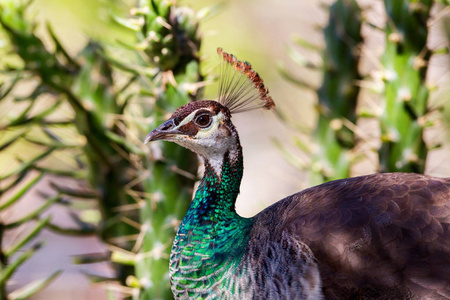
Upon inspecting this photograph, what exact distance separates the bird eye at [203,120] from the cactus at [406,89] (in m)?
0.91

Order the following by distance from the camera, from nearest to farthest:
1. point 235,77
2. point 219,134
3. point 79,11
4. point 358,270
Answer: point 358,270
point 219,134
point 235,77
point 79,11

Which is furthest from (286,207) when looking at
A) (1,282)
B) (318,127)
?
(1,282)

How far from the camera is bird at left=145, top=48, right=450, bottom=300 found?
6.06ft

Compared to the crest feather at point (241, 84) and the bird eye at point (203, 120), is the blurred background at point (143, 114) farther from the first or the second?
the bird eye at point (203, 120)

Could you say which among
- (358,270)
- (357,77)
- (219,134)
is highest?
(357,77)

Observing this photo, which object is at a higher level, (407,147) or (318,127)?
(318,127)

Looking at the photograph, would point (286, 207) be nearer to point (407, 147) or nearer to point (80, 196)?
point (407, 147)

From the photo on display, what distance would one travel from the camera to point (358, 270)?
1.85 m

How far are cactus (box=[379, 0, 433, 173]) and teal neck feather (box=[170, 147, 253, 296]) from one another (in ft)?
2.71

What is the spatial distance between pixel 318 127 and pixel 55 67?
1283 mm

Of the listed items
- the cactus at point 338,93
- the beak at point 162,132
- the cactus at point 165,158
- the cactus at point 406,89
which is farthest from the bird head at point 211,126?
the cactus at point 338,93

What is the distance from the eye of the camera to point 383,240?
6.13 ft

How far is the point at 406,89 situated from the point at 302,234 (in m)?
1.03

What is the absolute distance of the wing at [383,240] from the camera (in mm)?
1831
